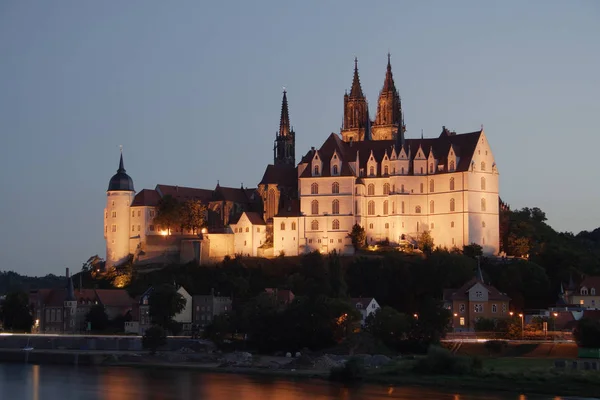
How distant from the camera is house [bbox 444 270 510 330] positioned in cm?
9250

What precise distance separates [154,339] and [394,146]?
3253 centimetres

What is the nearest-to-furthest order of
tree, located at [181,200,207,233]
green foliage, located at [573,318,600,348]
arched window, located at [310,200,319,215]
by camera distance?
green foliage, located at [573,318,600,348] → arched window, located at [310,200,319,215] → tree, located at [181,200,207,233]

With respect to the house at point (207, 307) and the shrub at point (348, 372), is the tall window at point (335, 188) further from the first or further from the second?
the shrub at point (348, 372)

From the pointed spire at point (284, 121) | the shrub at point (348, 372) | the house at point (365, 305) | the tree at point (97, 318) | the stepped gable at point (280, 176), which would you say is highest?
the pointed spire at point (284, 121)

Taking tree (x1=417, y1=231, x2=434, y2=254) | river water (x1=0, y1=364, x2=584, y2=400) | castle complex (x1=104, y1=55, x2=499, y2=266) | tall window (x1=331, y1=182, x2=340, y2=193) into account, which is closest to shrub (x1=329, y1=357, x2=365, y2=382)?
river water (x1=0, y1=364, x2=584, y2=400)

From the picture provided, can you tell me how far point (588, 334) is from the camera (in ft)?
249

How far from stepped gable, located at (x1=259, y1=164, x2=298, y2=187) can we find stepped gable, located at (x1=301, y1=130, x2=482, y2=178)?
3100mm

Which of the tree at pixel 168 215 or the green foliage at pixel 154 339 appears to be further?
the tree at pixel 168 215

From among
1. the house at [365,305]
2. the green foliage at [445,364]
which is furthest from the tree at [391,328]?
the house at [365,305]

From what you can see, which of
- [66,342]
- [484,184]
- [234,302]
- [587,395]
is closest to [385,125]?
[484,184]

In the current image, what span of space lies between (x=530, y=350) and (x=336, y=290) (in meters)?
27.5

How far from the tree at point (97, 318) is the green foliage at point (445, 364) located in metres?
37.9

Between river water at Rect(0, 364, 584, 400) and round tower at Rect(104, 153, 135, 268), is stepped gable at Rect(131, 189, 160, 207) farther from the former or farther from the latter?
river water at Rect(0, 364, 584, 400)

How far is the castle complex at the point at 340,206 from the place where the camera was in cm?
10869
